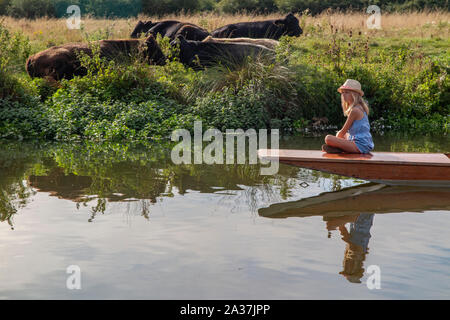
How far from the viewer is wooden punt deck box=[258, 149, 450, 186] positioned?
7684mm

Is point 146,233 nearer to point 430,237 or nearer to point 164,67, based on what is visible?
point 430,237

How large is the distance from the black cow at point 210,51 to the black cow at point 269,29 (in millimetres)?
4069

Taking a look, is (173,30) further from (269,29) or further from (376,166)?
(376,166)

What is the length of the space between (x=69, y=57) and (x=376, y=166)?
8.88 metres

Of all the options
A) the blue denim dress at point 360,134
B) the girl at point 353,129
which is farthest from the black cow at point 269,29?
the blue denim dress at point 360,134

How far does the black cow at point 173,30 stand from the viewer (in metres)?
17.4

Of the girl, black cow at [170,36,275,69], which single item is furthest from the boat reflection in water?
black cow at [170,36,275,69]

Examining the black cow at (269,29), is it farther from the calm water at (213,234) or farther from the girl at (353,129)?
the girl at (353,129)

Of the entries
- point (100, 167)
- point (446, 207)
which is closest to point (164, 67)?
point (100, 167)

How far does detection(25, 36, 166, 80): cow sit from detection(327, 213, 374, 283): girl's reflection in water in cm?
863

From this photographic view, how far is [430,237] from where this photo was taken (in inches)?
231

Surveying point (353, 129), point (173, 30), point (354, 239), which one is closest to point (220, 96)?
point (353, 129)

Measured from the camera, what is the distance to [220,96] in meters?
12.9

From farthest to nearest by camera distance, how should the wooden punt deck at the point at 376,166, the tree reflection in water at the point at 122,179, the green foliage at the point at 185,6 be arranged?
the green foliage at the point at 185,6 < the wooden punt deck at the point at 376,166 < the tree reflection in water at the point at 122,179
